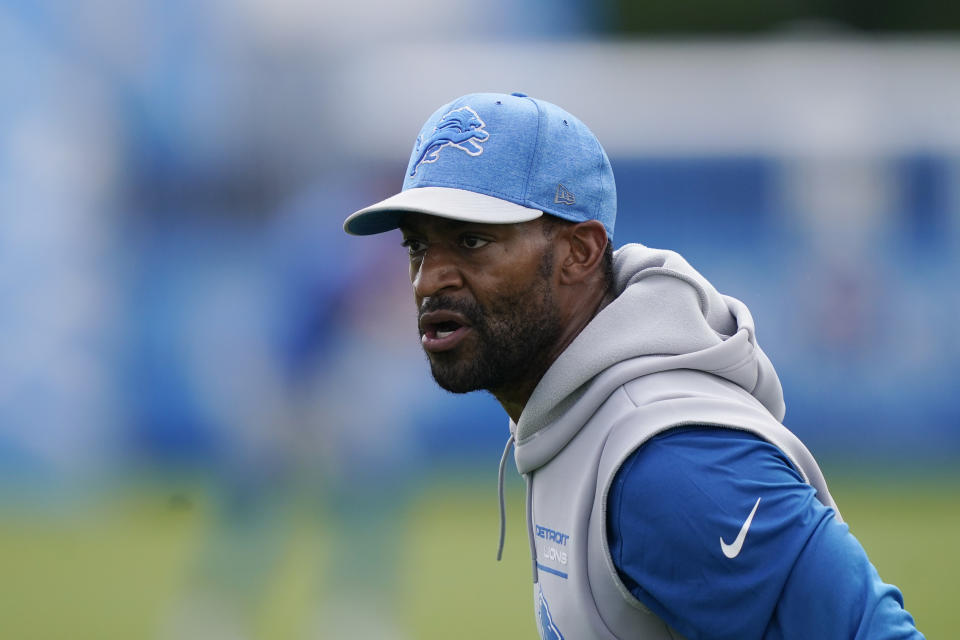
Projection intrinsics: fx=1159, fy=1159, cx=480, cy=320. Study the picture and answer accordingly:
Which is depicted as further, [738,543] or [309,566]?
[309,566]

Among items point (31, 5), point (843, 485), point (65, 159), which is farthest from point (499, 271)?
point (31, 5)

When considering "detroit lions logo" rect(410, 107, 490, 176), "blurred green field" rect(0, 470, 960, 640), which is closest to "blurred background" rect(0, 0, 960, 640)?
"blurred green field" rect(0, 470, 960, 640)

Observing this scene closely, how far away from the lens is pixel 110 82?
372 inches

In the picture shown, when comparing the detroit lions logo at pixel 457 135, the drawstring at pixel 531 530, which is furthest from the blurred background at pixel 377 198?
the detroit lions logo at pixel 457 135

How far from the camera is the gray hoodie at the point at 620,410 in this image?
1609 mm

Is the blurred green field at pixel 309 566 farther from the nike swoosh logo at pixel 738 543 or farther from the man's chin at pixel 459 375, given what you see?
the nike swoosh logo at pixel 738 543

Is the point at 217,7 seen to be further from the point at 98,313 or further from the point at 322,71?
the point at 98,313

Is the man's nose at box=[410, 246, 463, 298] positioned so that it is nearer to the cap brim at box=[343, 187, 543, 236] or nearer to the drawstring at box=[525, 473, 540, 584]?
the cap brim at box=[343, 187, 543, 236]

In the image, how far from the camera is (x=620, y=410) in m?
1.67

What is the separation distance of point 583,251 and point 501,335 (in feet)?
0.69

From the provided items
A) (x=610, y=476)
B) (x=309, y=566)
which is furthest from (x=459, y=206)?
(x=309, y=566)

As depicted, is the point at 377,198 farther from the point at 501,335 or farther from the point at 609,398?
the point at 609,398

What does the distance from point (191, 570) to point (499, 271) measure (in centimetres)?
352

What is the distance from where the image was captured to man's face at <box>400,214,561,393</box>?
74.4 inches
